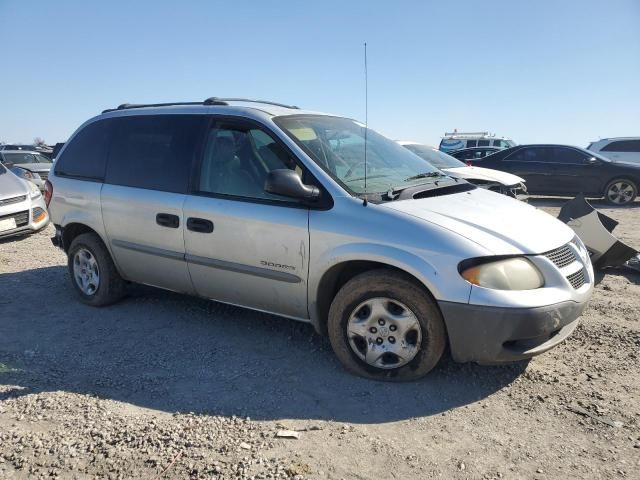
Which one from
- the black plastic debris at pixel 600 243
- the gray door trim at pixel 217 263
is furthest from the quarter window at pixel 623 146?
the gray door trim at pixel 217 263

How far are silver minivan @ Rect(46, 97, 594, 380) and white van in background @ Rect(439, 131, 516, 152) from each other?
2321cm

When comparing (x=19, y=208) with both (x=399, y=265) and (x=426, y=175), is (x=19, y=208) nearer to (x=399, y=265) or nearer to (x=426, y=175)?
(x=426, y=175)

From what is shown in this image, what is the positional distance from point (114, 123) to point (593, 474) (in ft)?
15.1

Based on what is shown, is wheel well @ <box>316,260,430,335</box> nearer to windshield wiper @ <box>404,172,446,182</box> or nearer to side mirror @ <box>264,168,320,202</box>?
side mirror @ <box>264,168,320,202</box>

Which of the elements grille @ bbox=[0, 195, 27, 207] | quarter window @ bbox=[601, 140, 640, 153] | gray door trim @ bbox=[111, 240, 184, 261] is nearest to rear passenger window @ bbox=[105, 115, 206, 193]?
gray door trim @ bbox=[111, 240, 184, 261]

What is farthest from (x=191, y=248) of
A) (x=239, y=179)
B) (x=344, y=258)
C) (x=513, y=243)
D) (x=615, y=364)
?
(x=615, y=364)

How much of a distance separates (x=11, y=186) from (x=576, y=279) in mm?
8137

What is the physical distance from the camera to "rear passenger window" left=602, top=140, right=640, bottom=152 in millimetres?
17031

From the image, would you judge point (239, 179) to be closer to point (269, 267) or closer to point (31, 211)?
point (269, 267)

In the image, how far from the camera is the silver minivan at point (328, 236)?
3.03m

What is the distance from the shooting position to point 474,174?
8812 mm

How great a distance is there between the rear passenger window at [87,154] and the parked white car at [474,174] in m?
5.00

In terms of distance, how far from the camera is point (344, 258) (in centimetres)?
330

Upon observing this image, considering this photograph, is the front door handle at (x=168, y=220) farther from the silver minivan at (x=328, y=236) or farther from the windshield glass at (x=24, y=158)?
the windshield glass at (x=24, y=158)
